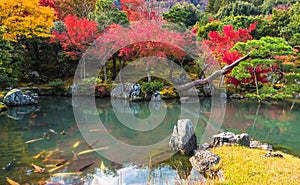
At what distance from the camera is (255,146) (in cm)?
812

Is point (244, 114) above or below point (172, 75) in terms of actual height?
below

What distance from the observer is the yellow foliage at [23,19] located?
18359 millimetres

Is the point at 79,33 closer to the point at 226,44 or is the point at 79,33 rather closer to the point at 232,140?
the point at 226,44

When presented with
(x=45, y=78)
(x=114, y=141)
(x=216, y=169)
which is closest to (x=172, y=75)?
(x=45, y=78)

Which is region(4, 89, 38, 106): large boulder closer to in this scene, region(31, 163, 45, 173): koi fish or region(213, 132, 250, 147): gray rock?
region(31, 163, 45, 173): koi fish

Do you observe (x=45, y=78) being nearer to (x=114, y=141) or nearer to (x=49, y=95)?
(x=49, y=95)

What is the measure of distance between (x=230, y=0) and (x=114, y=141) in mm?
36149

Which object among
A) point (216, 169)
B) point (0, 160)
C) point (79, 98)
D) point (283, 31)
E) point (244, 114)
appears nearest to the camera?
point (216, 169)

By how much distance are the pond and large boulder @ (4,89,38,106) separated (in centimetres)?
51

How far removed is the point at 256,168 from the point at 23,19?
1856 centimetres

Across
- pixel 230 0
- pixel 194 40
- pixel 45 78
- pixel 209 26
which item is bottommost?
pixel 45 78

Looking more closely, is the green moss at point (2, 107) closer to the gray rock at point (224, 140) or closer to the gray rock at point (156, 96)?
the gray rock at point (156, 96)

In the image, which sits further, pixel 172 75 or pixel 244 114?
pixel 172 75

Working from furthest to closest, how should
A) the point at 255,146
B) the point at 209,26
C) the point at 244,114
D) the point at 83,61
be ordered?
1. the point at 209,26
2. the point at 83,61
3. the point at 244,114
4. the point at 255,146
